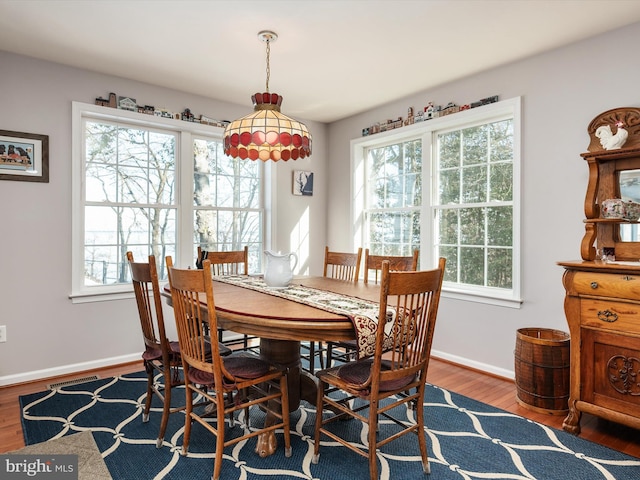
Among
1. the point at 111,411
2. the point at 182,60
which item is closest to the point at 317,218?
the point at 182,60

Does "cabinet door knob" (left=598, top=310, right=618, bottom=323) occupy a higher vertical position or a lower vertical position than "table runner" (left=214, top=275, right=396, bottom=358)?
lower

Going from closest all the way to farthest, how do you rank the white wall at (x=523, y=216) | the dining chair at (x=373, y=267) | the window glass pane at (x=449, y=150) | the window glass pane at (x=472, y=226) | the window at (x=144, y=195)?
the dining chair at (x=373, y=267)
the white wall at (x=523, y=216)
the window at (x=144, y=195)
the window glass pane at (x=472, y=226)
the window glass pane at (x=449, y=150)

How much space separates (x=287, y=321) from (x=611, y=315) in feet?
6.05

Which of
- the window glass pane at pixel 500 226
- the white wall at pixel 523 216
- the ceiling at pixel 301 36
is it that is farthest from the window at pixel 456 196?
the ceiling at pixel 301 36

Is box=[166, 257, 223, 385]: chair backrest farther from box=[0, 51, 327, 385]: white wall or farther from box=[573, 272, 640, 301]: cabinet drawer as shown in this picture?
box=[573, 272, 640, 301]: cabinet drawer

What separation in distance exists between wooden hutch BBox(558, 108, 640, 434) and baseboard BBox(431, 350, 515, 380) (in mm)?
878

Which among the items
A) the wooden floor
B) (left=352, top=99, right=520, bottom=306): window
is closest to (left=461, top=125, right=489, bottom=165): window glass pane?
(left=352, top=99, right=520, bottom=306): window

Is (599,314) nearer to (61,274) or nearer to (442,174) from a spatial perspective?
(442,174)

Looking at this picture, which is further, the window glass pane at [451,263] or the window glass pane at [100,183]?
the window glass pane at [451,263]

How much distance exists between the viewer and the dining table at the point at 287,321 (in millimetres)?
1810

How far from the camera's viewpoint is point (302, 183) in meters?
4.83

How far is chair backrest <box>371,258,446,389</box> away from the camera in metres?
1.74

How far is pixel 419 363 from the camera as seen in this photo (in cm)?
198

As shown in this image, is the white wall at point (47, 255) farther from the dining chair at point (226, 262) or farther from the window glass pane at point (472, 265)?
the window glass pane at point (472, 265)
